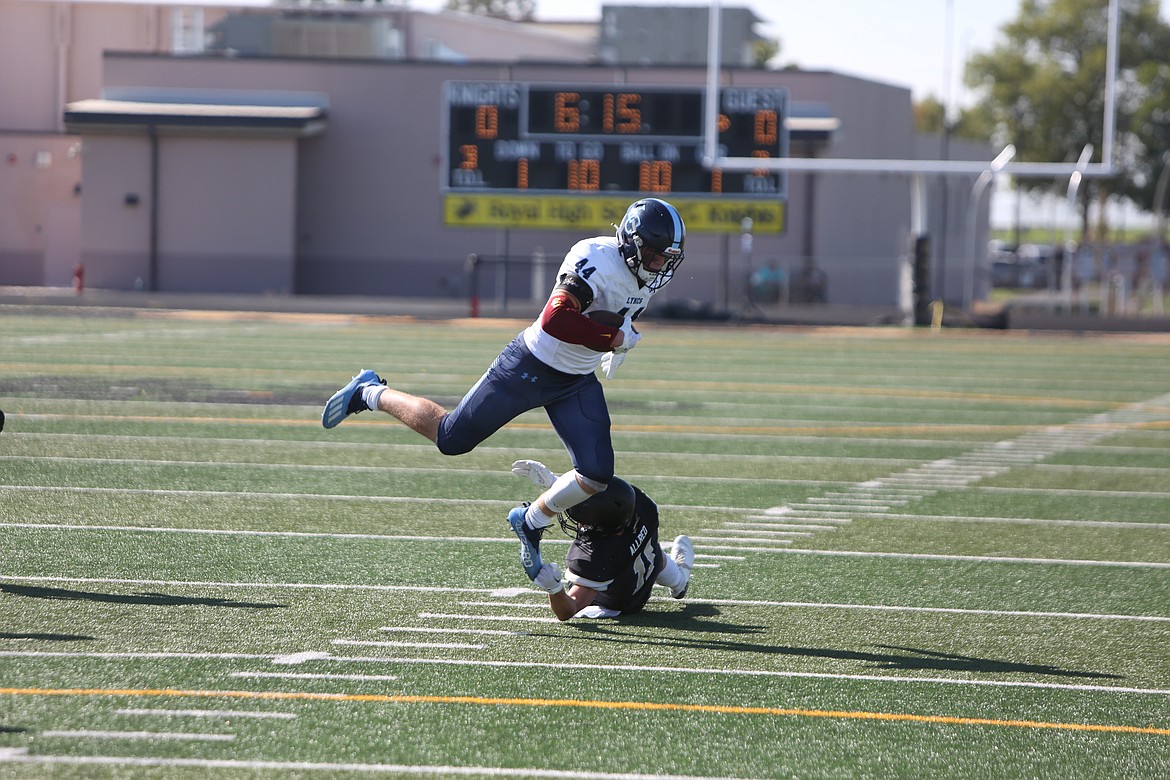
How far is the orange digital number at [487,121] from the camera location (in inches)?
1150

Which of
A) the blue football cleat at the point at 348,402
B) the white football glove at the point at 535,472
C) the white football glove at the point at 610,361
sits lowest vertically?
the white football glove at the point at 535,472

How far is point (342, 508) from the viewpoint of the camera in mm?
8734

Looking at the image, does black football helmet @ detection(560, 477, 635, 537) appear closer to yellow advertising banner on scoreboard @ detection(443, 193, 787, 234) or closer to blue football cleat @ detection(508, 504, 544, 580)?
blue football cleat @ detection(508, 504, 544, 580)

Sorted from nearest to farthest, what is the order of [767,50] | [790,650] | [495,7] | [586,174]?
1. [790,650]
2. [586,174]
3. [767,50]
4. [495,7]

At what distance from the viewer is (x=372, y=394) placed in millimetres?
7199

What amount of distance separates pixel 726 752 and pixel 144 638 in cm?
227

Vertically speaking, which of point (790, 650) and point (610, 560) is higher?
point (610, 560)

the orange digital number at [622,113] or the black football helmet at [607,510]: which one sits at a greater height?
the orange digital number at [622,113]

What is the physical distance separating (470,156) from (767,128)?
567cm

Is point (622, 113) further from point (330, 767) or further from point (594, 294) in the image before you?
point (330, 767)

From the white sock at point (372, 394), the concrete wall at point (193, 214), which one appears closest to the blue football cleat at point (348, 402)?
the white sock at point (372, 394)

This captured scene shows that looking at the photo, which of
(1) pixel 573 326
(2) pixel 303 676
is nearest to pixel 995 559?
(1) pixel 573 326

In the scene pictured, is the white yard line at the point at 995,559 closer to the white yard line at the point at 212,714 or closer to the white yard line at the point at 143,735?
the white yard line at the point at 212,714

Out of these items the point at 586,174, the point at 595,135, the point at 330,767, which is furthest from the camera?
the point at 586,174
